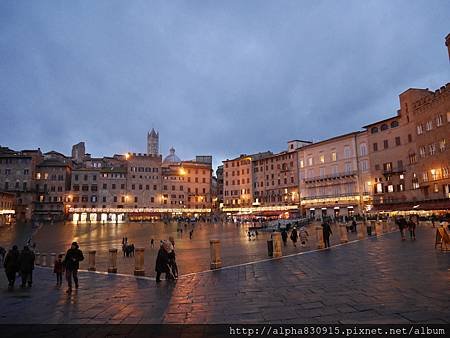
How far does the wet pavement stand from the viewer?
667 cm

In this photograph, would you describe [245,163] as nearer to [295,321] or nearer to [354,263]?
[354,263]

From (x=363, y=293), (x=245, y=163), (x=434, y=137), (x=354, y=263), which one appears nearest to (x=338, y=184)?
(x=434, y=137)

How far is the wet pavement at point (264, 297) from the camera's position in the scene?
6668 millimetres

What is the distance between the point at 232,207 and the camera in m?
90.2

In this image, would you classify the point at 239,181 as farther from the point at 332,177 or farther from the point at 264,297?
the point at 264,297

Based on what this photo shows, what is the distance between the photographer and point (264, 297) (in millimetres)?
8250

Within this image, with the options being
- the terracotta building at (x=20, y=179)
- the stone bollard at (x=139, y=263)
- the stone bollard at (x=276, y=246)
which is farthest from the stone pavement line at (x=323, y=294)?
the terracotta building at (x=20, y=179)

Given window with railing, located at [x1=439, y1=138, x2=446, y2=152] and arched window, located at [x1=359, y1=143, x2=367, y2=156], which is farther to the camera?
arched window, located at [x1=359, y1=143, x2=367, y2=156]

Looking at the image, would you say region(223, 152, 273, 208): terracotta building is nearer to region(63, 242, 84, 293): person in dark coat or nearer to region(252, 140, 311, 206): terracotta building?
region(252, 140, 311, 206): terracotta building

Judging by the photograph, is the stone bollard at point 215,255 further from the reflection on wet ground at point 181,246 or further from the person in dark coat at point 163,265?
the person in dark coat at point 163,265

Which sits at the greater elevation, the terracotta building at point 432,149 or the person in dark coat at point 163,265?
the terracotta building at point 432,149

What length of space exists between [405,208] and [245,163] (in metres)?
45.2

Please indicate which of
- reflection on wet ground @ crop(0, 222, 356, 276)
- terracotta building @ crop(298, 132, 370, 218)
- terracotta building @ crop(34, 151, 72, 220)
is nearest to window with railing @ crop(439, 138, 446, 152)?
terracotta building @ crop(298, 132, 370, 218)

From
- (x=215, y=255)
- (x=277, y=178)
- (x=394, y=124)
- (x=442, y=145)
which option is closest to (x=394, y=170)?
(x=394, y=124)
